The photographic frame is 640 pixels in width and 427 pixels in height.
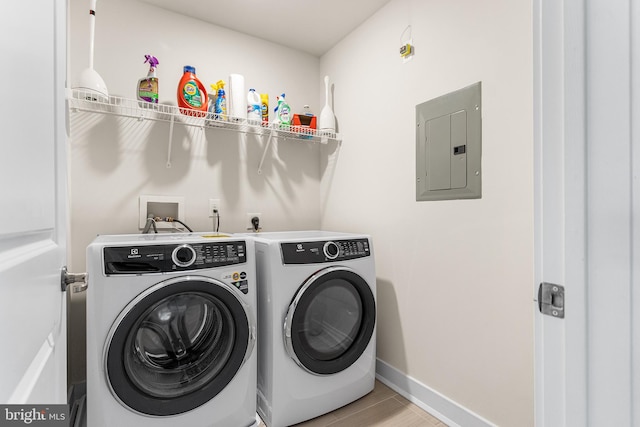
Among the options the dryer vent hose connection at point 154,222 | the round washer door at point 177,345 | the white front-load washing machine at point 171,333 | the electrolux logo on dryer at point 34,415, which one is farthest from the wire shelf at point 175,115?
the electrolux logo on dryer at point 34,415

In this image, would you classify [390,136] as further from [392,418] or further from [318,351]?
[392,418]

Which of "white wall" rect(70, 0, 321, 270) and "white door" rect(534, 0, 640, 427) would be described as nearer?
"white door" rect(534, 0, 640, 427)

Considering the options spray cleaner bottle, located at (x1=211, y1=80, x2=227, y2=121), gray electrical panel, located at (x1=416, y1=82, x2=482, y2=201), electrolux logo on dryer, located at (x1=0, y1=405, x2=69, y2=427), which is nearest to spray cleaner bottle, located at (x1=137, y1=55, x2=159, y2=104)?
spray cleaner bottle, located at (x1=211, y1=80, x2=227, y2=121)

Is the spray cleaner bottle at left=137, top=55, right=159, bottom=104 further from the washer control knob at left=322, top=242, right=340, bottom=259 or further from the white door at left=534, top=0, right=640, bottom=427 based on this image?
the white door at left=534, top=0, right=640, bottom=427

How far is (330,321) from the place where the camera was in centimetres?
171

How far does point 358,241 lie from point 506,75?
105cm

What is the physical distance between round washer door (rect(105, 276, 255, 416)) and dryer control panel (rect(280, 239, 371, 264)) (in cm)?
32

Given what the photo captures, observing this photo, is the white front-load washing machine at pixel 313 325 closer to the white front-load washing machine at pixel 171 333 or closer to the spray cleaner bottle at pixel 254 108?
the white front-load washing machine at pixel 171 333

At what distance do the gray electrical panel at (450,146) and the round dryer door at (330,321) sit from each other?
650 millimetres

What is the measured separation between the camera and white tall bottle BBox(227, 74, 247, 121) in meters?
1.99

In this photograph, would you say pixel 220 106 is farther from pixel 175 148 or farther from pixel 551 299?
pixel 551 299

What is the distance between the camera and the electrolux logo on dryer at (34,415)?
0.33 meters

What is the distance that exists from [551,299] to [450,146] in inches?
43.8

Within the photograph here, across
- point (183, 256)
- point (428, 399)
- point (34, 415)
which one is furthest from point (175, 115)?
point (428, 399)
